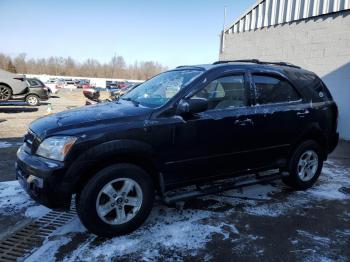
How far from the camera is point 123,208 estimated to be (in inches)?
143

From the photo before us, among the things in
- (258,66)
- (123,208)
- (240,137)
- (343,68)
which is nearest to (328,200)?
(240,137)

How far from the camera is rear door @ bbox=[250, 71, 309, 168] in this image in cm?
454

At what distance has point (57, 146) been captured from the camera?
331 centimetres

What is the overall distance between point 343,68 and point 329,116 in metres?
4.69

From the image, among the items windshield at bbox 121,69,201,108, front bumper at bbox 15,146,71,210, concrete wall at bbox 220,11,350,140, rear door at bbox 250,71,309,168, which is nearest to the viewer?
front bumper at bbox 15,146,71,210

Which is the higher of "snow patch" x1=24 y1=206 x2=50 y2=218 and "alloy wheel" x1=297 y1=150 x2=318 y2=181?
"alloy wheel" x1=297 y1=150 x2=318 y2=181

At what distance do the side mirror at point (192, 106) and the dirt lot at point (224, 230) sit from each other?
1311 millimetres

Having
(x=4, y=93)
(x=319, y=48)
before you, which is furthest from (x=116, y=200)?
(x=4, y=93)

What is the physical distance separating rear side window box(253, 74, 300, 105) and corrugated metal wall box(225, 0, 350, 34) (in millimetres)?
5568

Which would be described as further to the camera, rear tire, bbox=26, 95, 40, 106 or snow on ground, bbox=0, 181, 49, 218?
rear tire, bbox=26, 95, 40, 106

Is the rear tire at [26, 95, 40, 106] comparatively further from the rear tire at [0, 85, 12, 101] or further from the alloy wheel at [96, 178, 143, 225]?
the alloy wheel at [96, 178, 143, 225]

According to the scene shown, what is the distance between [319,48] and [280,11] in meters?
1.87

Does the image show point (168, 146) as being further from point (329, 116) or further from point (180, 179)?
point (329, 116)

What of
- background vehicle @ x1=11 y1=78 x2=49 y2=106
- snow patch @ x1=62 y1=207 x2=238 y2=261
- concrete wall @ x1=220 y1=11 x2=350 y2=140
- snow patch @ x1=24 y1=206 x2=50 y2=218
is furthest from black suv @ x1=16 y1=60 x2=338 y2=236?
background vehicle @ x1=11 y1=78 x2=49 y2=106
